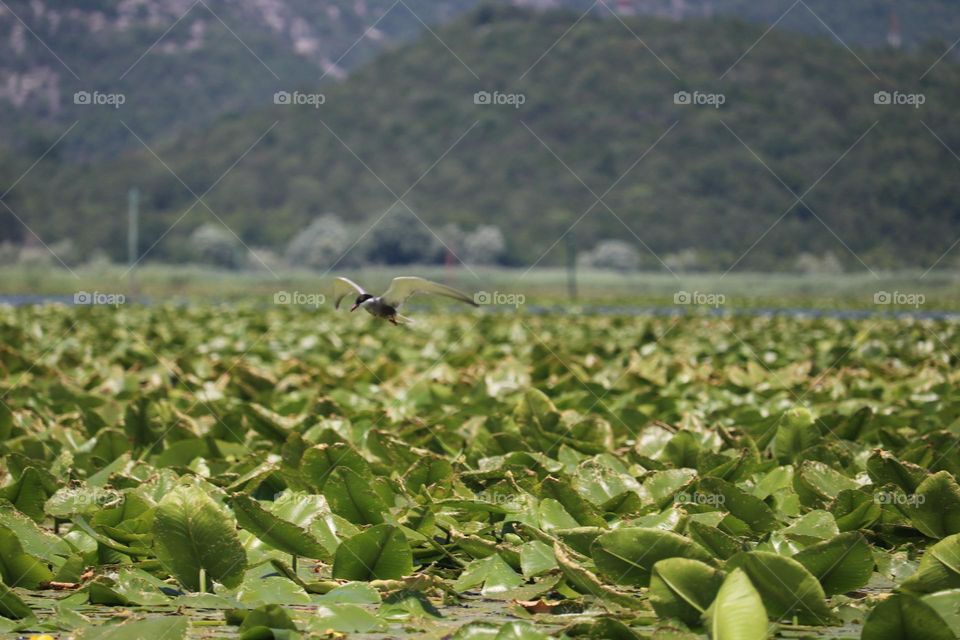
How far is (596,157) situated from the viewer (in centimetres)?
6650

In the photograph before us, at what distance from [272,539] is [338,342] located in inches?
216

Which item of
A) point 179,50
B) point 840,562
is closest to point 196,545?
point 840,562

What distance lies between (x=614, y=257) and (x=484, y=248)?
269 inches

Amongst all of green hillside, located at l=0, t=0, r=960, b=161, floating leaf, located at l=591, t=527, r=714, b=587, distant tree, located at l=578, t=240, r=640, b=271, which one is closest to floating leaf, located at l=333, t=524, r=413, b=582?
floating leaf, located at l=591, t=527, r=714, b=587

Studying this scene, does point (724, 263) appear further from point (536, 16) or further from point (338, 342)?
point (338, 342)

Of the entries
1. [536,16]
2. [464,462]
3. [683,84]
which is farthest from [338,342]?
[536,16]

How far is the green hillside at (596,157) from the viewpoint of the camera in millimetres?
54375

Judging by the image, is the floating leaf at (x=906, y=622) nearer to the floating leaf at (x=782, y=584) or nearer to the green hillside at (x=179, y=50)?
the floating leaf at (x=782, y=584)

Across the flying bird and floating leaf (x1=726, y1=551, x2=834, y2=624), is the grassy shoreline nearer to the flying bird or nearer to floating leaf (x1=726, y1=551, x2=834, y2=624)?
the flying bird

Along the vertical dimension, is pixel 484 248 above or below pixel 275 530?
above

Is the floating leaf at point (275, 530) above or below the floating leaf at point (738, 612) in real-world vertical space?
above

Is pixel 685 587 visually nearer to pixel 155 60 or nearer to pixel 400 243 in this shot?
pixel 400 243

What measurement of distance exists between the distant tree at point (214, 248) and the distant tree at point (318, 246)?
10.5ft

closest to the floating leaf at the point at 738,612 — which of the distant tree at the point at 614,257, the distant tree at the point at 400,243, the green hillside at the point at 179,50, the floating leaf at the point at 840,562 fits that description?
the floating leaf at the point at 840,562
